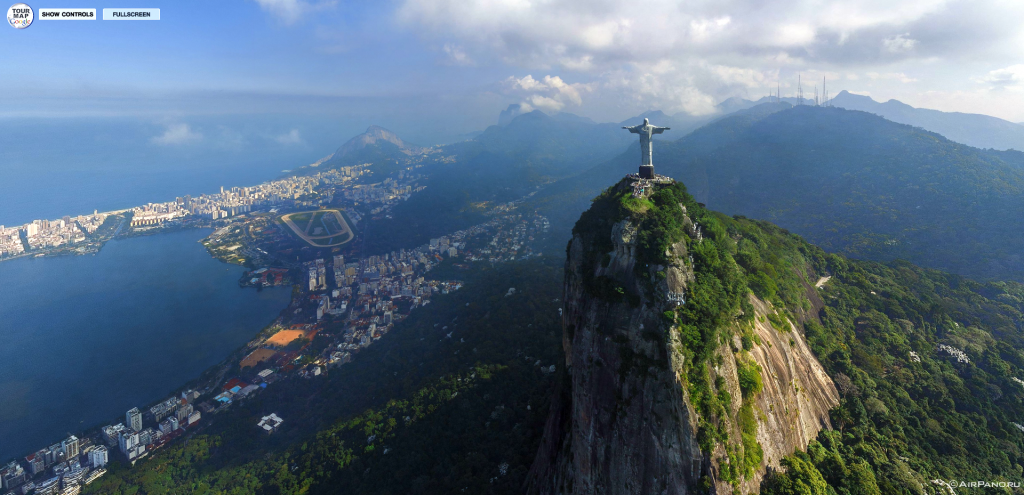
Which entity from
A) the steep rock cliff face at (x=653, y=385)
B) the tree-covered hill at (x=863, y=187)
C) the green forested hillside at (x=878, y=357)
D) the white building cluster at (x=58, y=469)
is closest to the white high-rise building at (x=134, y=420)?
the white building cluster at (x=58, y=469)

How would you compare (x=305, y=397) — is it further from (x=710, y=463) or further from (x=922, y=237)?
(x=922, y=237)

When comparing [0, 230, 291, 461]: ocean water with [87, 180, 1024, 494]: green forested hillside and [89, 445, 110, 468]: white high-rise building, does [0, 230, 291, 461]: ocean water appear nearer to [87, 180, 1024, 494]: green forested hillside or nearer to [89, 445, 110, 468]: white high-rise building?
[89, 445, 110, 468]: white high-rise building

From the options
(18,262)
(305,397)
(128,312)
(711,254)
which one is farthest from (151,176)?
(711,254)

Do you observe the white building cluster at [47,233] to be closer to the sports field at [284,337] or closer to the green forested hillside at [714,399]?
the sports field at [284,337]

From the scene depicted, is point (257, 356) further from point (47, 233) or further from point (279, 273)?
point (47, 233)

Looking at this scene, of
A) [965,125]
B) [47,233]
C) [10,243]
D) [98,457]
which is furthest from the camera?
[965,125]

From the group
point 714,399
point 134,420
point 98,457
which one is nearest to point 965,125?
point 714,399
